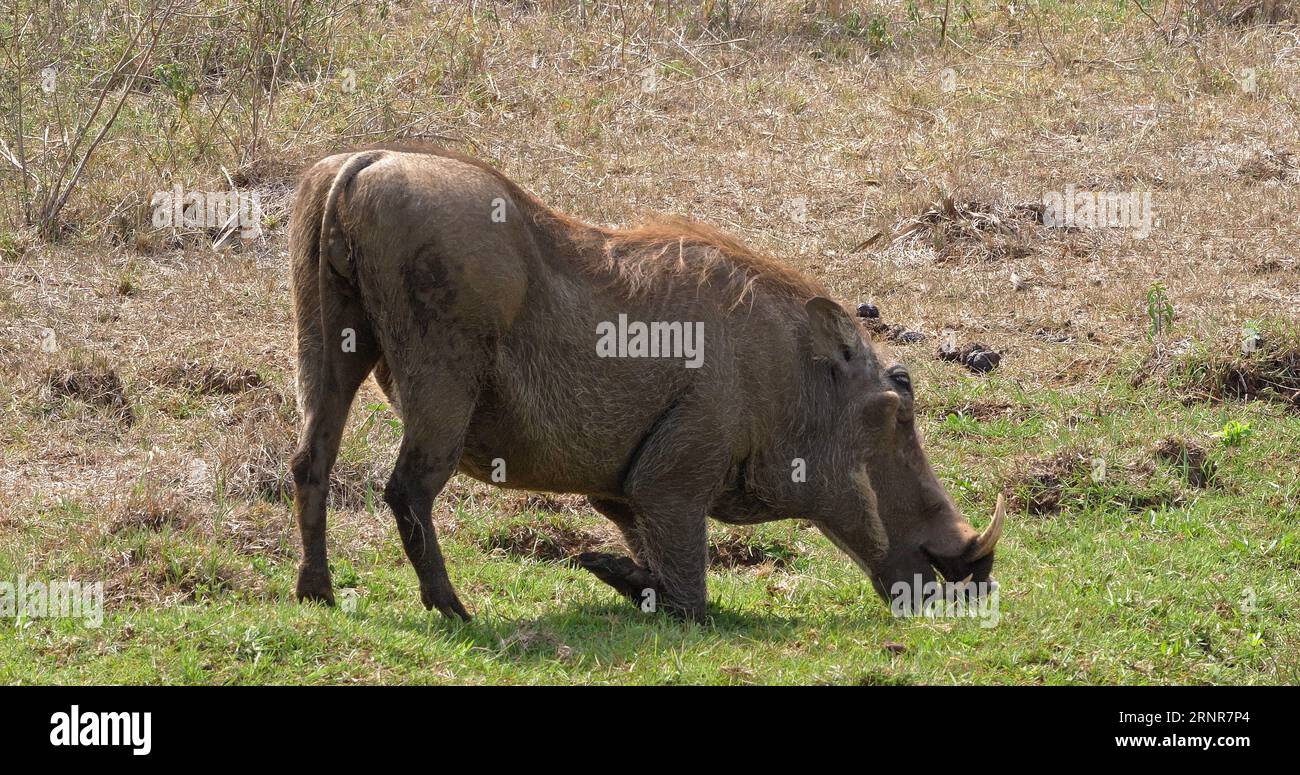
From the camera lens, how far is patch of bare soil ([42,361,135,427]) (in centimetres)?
742

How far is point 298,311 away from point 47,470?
91.1 inches

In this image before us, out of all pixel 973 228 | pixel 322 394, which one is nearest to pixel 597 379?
pixel 322 394

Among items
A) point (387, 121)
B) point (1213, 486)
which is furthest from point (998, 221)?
point (387, 121)

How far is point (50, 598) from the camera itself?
210 inches

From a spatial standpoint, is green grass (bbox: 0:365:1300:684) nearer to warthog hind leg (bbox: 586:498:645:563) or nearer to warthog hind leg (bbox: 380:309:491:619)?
warthog hind leg (bbox: 586:498:645:563)

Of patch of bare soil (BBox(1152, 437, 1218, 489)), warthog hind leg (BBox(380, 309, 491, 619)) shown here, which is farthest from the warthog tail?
patch of bare soil (BBox(1152, 437, 1218, 489))

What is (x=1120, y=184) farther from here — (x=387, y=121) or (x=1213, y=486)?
(x=387, y=121)

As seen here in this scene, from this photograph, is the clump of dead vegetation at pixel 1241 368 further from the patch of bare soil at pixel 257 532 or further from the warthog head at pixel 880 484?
the patch of bare soil at pixel 257 532

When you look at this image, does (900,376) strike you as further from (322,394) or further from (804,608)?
(322,394)

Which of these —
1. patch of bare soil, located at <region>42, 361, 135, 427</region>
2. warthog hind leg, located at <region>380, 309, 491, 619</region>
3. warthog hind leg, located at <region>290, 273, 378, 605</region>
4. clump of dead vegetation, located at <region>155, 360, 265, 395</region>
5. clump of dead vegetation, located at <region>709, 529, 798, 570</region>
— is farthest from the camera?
clump of dead vegetation, located at <region>155, 360, 265, 395</region>

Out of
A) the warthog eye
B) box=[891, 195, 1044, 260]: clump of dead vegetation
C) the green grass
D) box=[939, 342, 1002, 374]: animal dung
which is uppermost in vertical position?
box=[891, 195, 1044, 260]: clump of dead vegetation

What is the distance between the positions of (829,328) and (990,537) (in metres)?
1.01

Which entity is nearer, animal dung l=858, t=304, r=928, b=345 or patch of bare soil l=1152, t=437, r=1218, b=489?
patch of bare soil l=1152, t=437, r=1218, b=489

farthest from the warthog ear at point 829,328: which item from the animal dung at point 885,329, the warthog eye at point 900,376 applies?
the animal dung at point 885,329
